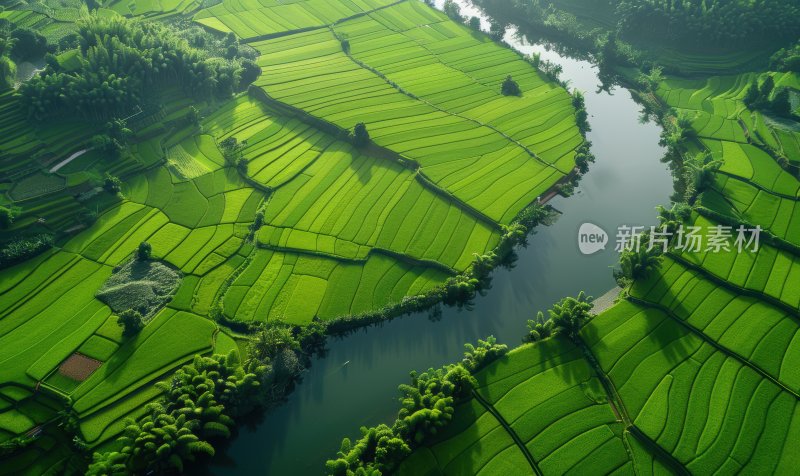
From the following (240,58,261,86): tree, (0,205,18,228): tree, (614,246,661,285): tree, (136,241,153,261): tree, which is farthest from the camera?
(240,58,261,86): tree

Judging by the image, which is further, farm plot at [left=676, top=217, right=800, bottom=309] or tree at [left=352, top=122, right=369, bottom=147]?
tree at [left=352, top=122, right=369, bottom=147]

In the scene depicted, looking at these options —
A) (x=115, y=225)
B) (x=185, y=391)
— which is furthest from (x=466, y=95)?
(x=185, y=391)

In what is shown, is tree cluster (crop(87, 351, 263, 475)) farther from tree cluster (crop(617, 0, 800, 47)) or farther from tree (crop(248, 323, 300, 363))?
tree cluster (crop(617, 0, 800, 47))

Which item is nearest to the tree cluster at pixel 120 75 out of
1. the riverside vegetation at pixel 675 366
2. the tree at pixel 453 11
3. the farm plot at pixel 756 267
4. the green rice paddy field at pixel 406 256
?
the green rice paddy field at pixel 406 256

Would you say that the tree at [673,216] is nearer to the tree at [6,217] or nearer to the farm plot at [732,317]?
the farm plot at [732,317]

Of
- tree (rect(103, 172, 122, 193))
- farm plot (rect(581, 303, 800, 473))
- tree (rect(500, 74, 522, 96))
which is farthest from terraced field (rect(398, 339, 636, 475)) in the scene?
tree (rect(500, 74, 522, 96))

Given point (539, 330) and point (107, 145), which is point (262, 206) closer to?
point (107, 145)
